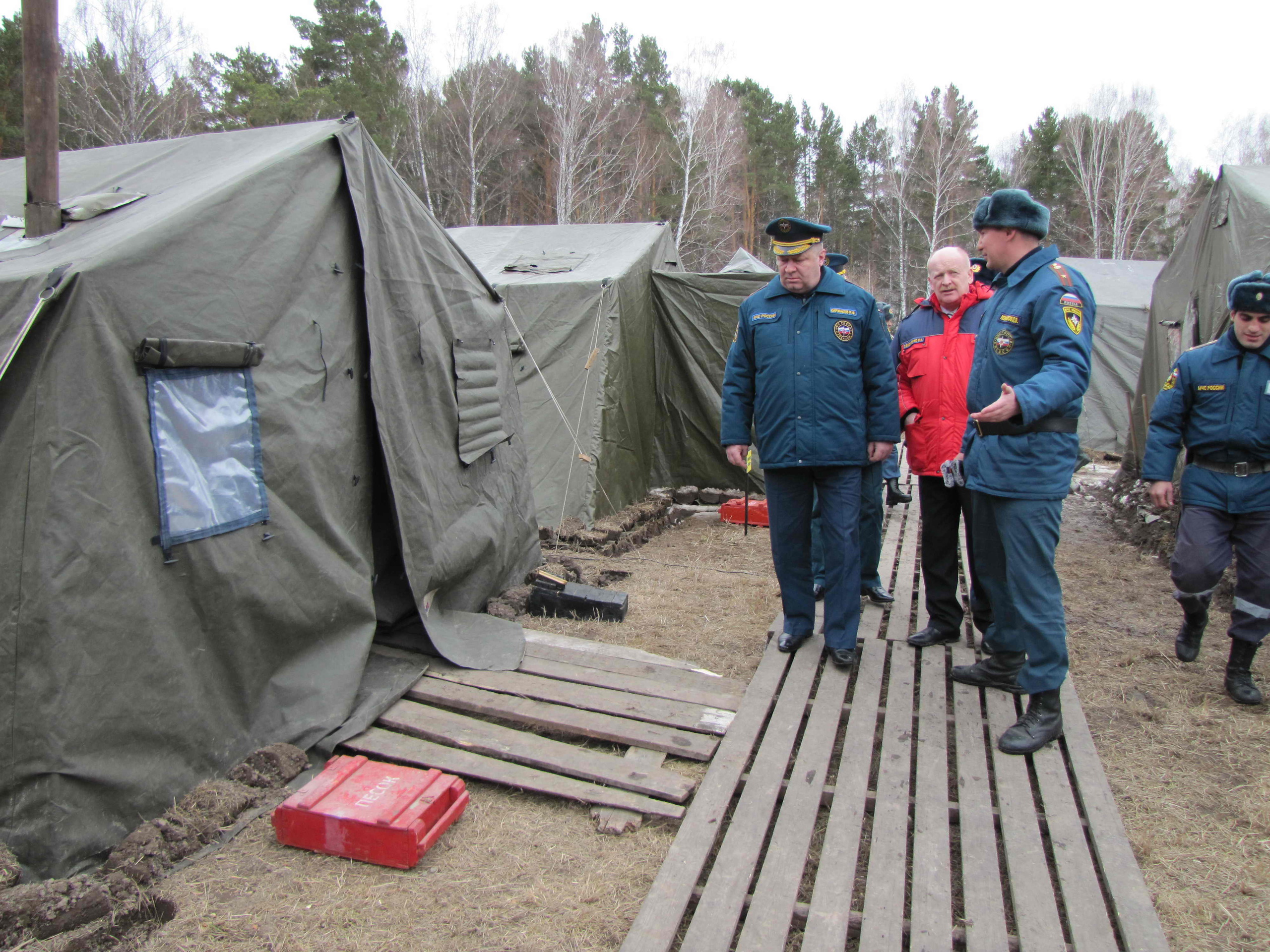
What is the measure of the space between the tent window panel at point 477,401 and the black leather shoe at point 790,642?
175 cm

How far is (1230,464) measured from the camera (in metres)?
3.30

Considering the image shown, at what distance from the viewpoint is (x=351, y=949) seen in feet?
6.52

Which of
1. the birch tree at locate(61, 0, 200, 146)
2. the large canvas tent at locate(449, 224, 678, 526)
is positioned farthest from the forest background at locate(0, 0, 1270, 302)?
the large canvas tent at locate(449, 224, 678, 526)

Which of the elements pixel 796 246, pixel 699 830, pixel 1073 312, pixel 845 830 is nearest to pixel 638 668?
pixel 699 830

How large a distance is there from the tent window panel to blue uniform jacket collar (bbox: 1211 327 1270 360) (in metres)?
3.30

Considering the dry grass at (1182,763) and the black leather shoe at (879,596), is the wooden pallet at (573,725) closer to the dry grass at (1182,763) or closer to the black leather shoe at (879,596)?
the black leather shoe at (879,596)

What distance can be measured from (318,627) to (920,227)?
31808mm

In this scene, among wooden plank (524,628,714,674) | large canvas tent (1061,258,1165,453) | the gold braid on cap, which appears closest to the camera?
the gold braid on cap

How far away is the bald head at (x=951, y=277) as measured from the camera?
3.73 meters

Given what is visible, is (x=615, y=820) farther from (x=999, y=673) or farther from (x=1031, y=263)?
(x=1031, y=263)

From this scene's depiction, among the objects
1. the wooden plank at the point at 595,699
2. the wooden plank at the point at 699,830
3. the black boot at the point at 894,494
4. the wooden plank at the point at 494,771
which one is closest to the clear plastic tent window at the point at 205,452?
the wooden plank at the point at 494,771

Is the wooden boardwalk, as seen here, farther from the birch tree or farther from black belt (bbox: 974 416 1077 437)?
the birch tree

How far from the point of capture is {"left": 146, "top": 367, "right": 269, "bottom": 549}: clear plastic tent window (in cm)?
256

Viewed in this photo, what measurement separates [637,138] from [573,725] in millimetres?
24666
